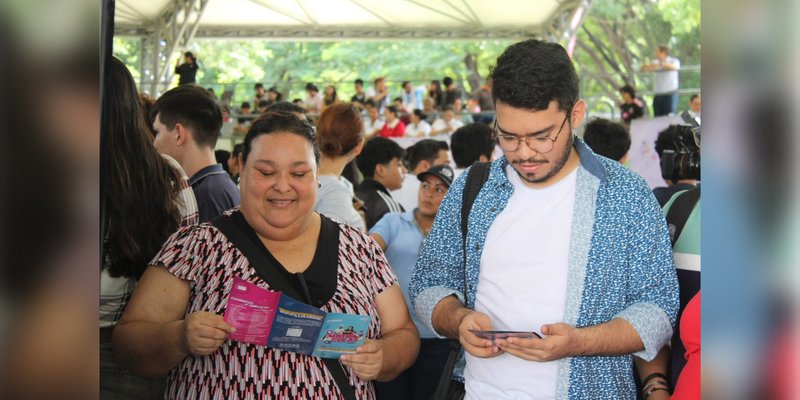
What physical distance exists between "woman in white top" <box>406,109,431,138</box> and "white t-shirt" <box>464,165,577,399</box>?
12831 mm

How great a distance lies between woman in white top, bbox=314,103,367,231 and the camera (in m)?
4.29

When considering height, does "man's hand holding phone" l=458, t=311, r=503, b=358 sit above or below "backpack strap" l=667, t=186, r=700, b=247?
below

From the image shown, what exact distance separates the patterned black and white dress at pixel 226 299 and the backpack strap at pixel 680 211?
1033mm

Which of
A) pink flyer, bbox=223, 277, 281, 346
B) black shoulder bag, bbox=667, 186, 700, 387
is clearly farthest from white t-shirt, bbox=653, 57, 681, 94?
pink flyer, bbox=223, 277, 281, 346

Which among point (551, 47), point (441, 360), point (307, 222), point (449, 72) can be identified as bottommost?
point (441, 360)

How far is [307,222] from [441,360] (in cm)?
165

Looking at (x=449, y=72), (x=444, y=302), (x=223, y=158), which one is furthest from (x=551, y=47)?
(x=449, y=72)

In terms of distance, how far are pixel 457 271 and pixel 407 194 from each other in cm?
380

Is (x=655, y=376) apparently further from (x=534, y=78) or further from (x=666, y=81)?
(x=666, y=81)

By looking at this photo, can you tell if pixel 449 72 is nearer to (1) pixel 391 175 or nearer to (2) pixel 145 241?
(1) pixel 391 175

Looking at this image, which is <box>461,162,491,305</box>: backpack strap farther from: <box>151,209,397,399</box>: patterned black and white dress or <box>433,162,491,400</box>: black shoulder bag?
<box>151,209,397,399</box>: patterned black and white dress
